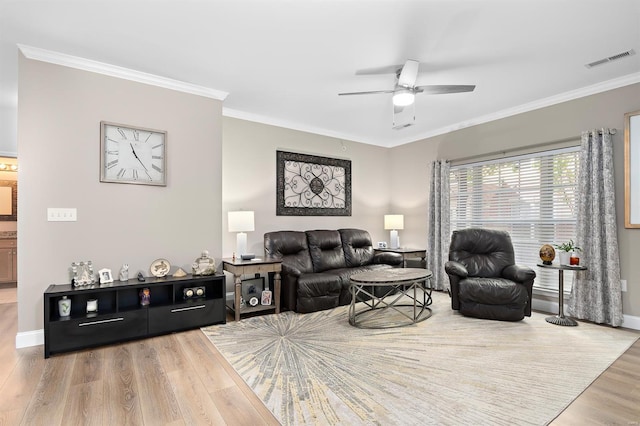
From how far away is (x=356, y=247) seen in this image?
5227mm

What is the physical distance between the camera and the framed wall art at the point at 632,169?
3.43 metres

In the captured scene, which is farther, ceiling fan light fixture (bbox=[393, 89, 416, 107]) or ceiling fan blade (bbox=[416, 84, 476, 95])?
ceiling fan light fixture (bbox=[393, 89, 416, 107])

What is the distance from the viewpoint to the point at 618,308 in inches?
137

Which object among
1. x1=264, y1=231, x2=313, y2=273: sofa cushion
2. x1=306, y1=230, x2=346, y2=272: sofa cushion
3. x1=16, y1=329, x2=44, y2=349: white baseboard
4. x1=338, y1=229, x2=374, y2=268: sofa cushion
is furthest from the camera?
x1=338, y1=229, x2=374, y2=268: sofa cushion

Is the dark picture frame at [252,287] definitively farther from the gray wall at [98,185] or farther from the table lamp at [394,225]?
the table lamp at [394,225]

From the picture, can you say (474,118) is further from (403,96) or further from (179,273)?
(179,273)

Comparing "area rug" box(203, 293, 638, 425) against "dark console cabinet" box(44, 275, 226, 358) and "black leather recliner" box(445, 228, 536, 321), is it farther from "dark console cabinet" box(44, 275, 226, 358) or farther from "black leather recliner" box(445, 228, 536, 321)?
"dark console cabinet" box(44, 275, 226, 358)

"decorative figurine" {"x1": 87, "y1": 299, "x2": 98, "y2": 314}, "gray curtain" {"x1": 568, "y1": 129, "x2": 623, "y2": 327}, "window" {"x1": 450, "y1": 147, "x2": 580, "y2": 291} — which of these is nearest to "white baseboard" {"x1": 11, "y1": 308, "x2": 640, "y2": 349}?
"gray curtain" {"x1": 568, "y1": 129, "x2": 623, "y2": 327}

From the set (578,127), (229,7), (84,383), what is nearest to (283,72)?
(229,7)

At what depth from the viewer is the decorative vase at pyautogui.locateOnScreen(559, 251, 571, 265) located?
366 cm

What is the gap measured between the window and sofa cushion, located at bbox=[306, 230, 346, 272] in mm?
2001

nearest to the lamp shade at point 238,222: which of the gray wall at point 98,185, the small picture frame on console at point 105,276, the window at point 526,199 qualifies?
the gray wall at point 98,185

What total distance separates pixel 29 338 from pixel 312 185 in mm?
3778

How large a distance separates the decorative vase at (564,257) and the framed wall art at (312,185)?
305 centimetres
